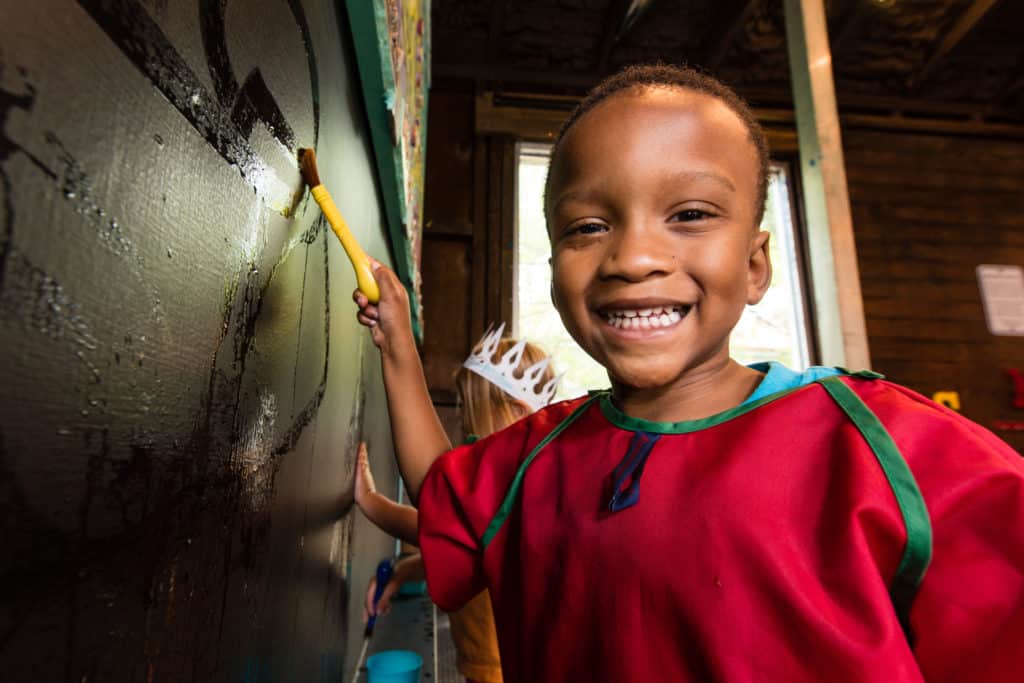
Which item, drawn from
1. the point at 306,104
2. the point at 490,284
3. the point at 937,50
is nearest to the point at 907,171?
the point at 937,50

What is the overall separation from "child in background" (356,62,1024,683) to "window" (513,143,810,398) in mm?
2741

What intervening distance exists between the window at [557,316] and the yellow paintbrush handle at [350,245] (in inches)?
107

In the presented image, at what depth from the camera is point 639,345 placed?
24.0 inches

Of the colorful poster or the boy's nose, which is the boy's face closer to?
the boy's nose

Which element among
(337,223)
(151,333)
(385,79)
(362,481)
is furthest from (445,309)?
(151,333)

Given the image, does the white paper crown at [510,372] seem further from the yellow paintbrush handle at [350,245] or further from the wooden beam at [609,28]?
the wooden beam at [609,28]

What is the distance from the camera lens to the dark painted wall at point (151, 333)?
0.19 metres

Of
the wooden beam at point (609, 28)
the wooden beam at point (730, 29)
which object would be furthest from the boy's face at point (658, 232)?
the wooden beam at point (730, 29)

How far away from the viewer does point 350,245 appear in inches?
26.2

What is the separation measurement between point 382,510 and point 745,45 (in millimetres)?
3734

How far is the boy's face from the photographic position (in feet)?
1.94

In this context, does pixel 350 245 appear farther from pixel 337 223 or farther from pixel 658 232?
pixel 658 232

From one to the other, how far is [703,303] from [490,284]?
2.91m

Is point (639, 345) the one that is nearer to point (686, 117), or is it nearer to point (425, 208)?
point (686, 117)
